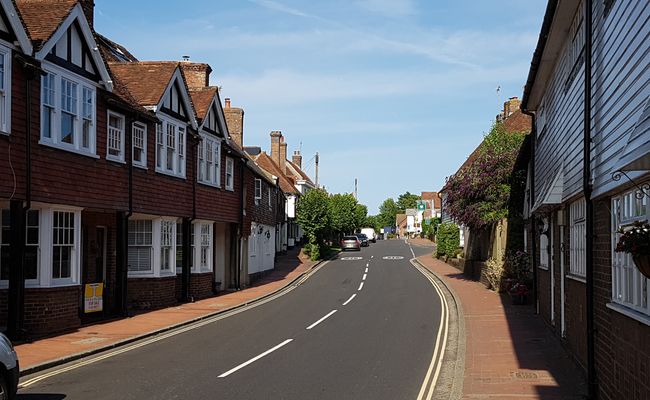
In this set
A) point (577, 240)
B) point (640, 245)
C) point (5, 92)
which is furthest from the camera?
point (5, 92)

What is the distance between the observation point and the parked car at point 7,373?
8500 millimetres

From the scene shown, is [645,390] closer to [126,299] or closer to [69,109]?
[69,109]

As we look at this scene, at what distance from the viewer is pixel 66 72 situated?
55.0 feet

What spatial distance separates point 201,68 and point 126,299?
12.4m

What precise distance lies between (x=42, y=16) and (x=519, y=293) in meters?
16.2

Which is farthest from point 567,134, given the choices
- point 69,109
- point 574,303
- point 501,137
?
point 501,137

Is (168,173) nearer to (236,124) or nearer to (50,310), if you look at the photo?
(50,310)

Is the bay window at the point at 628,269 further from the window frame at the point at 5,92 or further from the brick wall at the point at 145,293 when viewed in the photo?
the brick wall at the point at 145,293

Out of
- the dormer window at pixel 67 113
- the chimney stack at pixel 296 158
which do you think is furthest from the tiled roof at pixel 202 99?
the chimney stack at pixel 296 158

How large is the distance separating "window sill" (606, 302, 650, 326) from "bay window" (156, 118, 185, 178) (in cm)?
1650

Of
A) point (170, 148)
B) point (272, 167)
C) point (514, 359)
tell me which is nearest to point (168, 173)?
point (170, 148)

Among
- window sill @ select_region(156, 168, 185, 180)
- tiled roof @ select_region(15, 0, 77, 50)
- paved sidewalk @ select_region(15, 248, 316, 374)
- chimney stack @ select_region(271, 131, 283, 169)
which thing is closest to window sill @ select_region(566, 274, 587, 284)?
paved sidewalk @ select_region(15, 248, 316, 374)

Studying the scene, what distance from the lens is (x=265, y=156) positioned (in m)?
70.4

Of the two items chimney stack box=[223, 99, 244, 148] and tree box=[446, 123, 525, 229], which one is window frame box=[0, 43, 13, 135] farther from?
chimney stack box=[223, 99, 244, 148]
